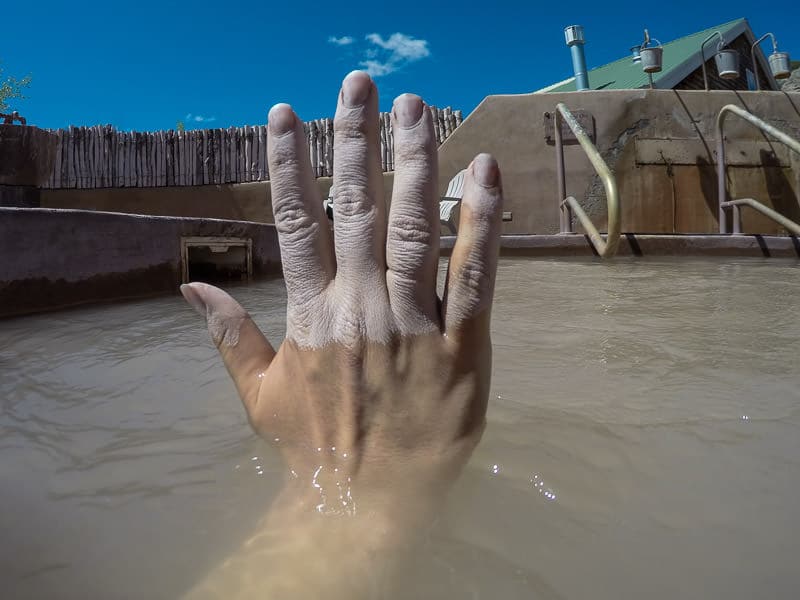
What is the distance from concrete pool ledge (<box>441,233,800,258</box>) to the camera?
4.35 meters

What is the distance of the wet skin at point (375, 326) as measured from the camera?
77cm

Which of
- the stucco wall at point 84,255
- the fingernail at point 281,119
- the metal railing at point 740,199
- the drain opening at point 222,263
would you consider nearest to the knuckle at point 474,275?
the fingernail at point 281,119

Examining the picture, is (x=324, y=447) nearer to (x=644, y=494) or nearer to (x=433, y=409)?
(x=433, y=409)

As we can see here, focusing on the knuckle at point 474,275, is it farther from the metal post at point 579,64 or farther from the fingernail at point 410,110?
the metal post at point 579,64

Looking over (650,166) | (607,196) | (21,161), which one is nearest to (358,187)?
(607,196)

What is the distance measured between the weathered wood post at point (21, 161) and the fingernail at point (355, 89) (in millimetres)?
6897

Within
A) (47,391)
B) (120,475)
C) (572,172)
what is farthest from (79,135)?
(120,475)

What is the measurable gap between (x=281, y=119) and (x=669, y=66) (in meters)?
12.9

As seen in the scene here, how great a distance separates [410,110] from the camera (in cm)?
81

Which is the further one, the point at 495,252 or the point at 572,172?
the point at 572,172

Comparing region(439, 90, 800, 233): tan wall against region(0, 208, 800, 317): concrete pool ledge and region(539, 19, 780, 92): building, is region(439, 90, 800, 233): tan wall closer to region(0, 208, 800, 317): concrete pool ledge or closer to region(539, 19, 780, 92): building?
region(0, 208, 800, 317): concrete pool ledge

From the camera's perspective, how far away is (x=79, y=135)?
8.22 metres

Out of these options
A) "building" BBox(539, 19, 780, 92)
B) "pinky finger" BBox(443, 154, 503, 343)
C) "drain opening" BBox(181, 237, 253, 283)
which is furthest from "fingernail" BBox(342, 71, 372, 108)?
"building" BBox(539, 19, 780, 92)

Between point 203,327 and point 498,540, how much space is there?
67.6 inches
